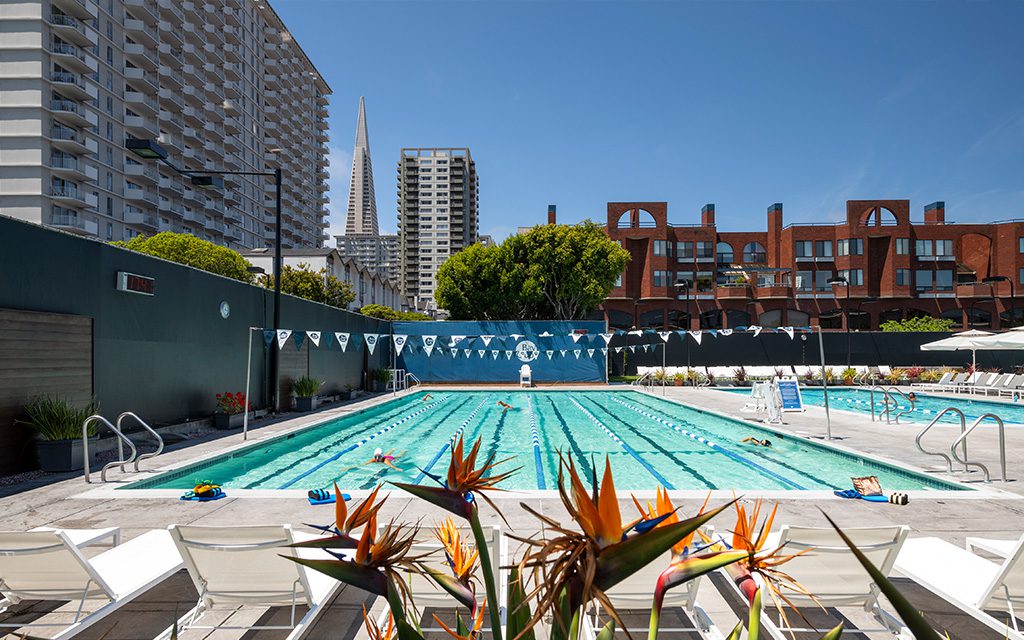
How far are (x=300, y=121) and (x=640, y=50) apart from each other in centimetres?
7841

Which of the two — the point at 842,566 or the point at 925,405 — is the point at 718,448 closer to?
the point at 842,566

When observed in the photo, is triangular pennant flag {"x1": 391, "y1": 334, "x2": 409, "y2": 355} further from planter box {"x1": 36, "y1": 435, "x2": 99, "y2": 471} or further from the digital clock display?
planter box {"x1": 36, "y1": 435, "x2": 99, "y2": 471}

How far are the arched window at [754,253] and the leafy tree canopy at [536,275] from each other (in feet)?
58.2

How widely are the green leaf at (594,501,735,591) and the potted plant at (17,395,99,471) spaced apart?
33.8 ft

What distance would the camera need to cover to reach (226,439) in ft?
37.1

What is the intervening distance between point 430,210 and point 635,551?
131m

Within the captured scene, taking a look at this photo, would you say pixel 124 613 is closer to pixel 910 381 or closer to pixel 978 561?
pixel 978 561

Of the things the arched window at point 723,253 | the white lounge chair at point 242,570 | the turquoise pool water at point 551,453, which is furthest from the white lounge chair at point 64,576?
the arched window at point 723,253

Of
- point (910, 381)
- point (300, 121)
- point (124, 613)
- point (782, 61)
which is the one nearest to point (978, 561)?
point (124, 613)

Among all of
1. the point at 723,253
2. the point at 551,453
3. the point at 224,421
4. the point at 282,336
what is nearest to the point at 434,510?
the point at 551,453

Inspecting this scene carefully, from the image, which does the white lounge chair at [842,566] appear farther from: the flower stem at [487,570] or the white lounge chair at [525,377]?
the white lounge chair at [525,377]

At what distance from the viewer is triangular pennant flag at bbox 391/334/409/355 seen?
25828 mm

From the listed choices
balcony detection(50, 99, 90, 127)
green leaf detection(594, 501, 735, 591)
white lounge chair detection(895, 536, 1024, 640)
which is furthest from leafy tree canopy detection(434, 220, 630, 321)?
green leaf detection(594, 501, 735, 591)

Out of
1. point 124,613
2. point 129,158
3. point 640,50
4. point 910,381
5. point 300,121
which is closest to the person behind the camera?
point 124,613
